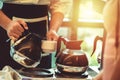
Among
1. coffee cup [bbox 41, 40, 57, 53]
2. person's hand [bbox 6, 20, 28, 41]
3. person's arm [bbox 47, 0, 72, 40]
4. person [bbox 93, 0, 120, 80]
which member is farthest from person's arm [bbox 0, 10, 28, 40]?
person [bbox 93, 0, 120, 80]

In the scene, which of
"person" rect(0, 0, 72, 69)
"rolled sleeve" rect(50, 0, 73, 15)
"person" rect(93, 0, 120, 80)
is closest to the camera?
"person" rect(93, 0, 120, 80)

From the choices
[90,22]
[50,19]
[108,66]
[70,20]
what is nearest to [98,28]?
[90,22]

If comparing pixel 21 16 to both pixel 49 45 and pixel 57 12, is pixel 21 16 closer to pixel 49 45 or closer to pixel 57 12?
pixel 57 12

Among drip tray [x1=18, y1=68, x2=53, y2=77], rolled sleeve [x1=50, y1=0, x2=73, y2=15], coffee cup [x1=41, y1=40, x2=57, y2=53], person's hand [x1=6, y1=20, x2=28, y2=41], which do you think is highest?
rolled sleeve [x1=50, y1=0, x2=73, y2=15]

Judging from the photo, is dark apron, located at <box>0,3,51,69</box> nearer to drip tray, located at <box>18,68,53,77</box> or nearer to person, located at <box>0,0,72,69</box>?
person, located at <box>0,0,72,69</box>

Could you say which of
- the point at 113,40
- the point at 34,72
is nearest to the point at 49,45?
the point at 34,72

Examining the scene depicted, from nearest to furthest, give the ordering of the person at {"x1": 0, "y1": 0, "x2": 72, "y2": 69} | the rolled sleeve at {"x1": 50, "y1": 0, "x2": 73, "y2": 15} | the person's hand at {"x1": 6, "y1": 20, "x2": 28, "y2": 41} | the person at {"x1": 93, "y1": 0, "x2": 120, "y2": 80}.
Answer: the person at {"x1": 93, "y1": 0, "x2": 120, "y2": 80} < the person's hand at {"x1": 6, "y1": 20, "x2": 28, "y2": 41} < the person at {"x1": 0, "y1": 0, "x2": 72, "y2": 69} < the rolled sleeve at {"x1": 50, "y1": 0, "x2": 73, "y2": 15}

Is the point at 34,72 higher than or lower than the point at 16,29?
lower

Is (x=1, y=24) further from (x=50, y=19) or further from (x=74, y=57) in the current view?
(x=74, y=57)

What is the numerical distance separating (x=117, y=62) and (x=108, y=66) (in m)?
0.03

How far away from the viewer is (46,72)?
1.31 meters

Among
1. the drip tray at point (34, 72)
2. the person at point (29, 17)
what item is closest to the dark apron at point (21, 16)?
the person at point (29, 17)

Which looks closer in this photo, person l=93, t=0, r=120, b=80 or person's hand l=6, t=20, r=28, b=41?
person l=93, t=0, r=120, b=80

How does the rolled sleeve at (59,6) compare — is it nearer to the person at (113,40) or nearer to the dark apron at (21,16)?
the dark apron at (21,16)
